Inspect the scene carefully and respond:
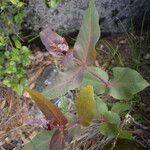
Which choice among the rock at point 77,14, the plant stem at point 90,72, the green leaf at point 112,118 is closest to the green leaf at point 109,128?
the green leaf at point 112,118

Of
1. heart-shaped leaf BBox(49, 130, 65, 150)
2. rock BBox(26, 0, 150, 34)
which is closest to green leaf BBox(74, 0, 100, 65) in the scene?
heart-shaped leaf BBox(49, 130, 65, 150)

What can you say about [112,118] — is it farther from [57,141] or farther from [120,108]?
[57,141]

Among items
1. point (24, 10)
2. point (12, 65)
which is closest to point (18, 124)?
point (12, 65)

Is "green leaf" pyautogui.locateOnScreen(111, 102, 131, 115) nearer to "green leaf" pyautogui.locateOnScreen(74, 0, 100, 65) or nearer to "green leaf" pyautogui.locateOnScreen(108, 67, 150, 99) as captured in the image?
"green leaf" pyautogui.locateOnScreen(108, 67, 150, 99)

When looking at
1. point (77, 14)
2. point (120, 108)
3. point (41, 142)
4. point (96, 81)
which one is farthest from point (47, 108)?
point (77, 14)

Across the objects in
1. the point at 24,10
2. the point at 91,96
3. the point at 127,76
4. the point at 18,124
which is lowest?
the point at 18,124

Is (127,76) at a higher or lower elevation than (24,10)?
lower

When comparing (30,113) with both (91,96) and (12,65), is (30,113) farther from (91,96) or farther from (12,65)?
(91,96)
